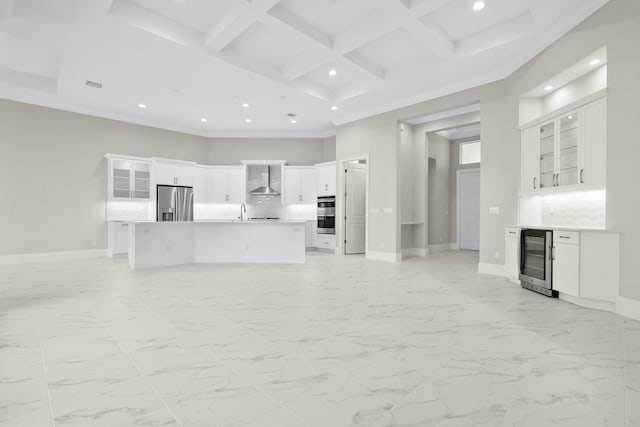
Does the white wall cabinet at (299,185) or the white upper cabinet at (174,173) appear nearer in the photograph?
the white upper cabinet at (174,173)

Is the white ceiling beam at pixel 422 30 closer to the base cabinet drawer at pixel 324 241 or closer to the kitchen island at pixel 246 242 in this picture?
the kitchen island at pixel 246 242

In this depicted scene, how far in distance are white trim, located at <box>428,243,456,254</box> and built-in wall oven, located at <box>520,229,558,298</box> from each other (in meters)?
4.52

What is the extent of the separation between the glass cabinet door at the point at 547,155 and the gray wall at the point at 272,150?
6.14 metres

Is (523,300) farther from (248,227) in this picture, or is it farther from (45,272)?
(45,272)

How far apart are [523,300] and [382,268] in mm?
2641

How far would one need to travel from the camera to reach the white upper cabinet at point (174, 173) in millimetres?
8523

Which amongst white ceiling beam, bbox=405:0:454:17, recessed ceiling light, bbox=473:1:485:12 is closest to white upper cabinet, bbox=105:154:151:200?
white ceiling beam, bbox=405:0:454:17

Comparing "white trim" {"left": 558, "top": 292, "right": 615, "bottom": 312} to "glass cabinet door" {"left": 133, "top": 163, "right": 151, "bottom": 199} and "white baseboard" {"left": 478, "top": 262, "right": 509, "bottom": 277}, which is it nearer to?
"white baseboard" {"left": 478, "top": 262, "right": 509, "bottom": 277}

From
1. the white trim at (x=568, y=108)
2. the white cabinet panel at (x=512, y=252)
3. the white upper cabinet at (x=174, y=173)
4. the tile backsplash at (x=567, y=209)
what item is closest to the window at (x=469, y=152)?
the white trim at (x=568, y=108)

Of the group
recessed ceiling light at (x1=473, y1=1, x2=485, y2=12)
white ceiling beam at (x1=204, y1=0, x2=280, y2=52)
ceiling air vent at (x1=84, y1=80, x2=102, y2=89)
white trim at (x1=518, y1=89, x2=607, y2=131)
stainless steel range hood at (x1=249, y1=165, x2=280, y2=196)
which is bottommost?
stainless steel range hood at (x1=249, y1=165, x2=280, y2=196)

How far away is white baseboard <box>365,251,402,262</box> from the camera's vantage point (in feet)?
23.7

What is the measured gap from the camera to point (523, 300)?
391 centimetres

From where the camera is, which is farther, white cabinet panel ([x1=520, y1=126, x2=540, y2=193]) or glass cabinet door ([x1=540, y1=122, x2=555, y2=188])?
white cabinet panel ([x1=520, y1=126, x2=540, y2=193])

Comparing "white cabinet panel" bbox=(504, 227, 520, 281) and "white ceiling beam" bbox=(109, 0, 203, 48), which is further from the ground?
"white ceiling beam" bbox=(109, 0, 203, 48)
